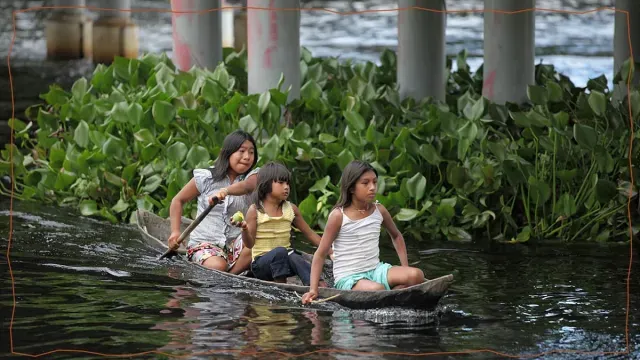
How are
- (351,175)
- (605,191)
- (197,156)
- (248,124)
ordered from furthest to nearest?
(248,124), (197,156), (605,191), (351,175)

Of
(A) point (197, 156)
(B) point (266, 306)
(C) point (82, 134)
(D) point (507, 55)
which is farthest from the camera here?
(D) point (507, 55)

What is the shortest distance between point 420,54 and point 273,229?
5692mm

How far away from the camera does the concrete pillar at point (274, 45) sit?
1238 cm

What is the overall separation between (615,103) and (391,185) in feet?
8.92

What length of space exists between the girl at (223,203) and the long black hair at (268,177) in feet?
0.86

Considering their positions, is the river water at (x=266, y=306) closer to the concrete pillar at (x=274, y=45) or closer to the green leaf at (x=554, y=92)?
the green leaf at (x=554, y=92)

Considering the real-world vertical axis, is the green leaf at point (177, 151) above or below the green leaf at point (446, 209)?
above

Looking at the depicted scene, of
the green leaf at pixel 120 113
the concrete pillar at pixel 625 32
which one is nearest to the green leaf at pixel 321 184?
the green leaf at pixel 120 113

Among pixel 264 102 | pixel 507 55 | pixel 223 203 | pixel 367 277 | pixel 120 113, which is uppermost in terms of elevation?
pixel 507 55

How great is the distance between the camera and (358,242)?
7.84 meters

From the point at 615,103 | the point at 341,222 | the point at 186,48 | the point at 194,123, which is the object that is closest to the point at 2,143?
the point at 186,48

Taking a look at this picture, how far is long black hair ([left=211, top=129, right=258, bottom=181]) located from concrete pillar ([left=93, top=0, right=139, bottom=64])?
13428 millimetres

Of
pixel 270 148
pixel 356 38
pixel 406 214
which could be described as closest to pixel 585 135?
pixel 406 214

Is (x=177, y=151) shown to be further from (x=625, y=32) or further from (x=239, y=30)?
(x=239, y=30)
